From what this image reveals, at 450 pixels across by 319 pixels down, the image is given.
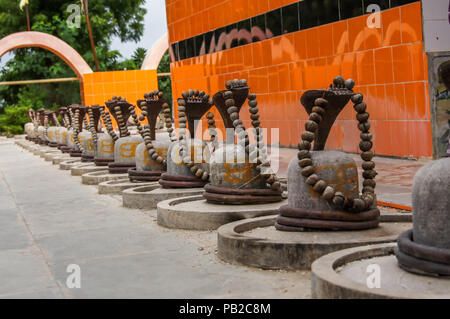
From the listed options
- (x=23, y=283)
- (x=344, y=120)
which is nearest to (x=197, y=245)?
(x=23, y=283)

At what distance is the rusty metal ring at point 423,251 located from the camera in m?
4.50

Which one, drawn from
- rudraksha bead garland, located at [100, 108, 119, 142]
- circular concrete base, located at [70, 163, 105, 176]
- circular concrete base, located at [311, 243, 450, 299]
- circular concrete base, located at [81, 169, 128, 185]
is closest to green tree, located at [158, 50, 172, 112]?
circular concrete base, located at [70, 163, 105, 176]

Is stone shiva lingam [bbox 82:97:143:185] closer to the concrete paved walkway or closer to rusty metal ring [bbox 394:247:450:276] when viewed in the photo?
the concrete paved walkway

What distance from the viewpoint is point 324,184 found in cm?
614

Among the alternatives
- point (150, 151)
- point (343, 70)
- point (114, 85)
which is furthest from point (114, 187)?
point (114, 85)

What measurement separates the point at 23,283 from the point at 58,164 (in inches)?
557

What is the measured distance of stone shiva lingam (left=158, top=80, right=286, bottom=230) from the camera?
26.4 feet

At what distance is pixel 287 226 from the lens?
6.44m

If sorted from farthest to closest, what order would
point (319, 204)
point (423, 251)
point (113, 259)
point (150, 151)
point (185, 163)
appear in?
point (150, 151) → point (185, 163) → point (113, 259) → point (319, 204) → point (423, 251)

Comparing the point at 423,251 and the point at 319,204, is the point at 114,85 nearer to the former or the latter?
the point at 319,204

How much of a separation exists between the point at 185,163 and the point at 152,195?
1.96ft

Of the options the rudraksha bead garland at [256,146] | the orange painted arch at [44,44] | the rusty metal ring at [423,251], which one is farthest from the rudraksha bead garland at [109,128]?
the orange painted arch at [44,44]

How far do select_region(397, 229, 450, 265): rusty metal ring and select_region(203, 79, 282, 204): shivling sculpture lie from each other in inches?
132
